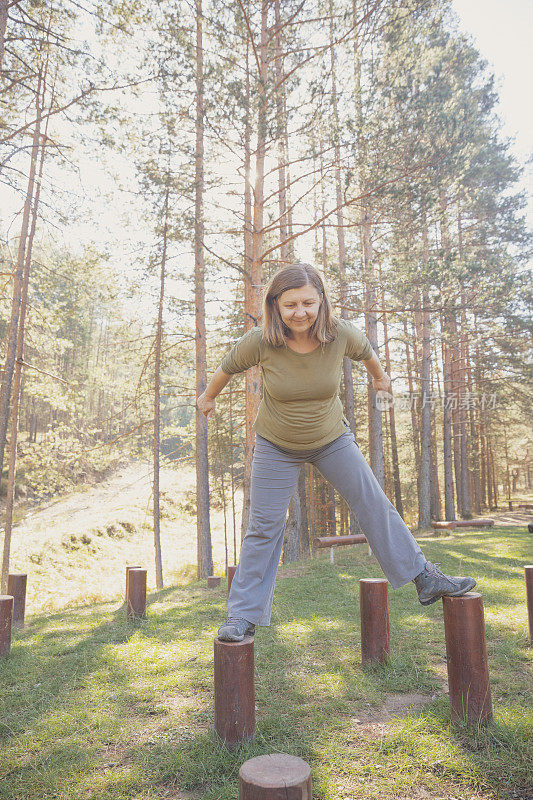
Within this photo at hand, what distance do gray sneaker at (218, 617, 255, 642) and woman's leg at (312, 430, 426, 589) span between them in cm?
78

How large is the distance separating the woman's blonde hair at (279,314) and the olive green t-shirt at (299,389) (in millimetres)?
57

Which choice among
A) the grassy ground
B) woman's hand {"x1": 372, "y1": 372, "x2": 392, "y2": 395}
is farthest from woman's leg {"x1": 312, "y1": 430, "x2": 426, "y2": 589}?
the grassy ground

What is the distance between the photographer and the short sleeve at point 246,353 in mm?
2750

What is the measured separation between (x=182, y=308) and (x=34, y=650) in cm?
884

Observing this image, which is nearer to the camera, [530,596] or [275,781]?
[275,781]

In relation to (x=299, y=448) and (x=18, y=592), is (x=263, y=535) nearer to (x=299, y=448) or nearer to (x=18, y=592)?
(x=299, y=448)

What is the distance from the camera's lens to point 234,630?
2.53 meters

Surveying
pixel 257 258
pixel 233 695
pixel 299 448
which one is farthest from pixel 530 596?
pixel 257 258

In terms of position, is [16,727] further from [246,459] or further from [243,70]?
[243,70]

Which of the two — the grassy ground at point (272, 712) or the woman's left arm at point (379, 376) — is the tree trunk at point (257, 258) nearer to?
the grassy ground at point (272, 712)

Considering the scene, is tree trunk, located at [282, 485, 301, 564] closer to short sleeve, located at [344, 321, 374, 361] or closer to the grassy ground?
the grassy ground

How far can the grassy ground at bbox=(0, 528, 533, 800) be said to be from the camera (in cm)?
213

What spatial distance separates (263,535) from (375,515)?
603 mm

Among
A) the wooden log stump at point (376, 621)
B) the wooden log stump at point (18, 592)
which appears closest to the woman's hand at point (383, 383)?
the wooden log stump at point (376, 621)
